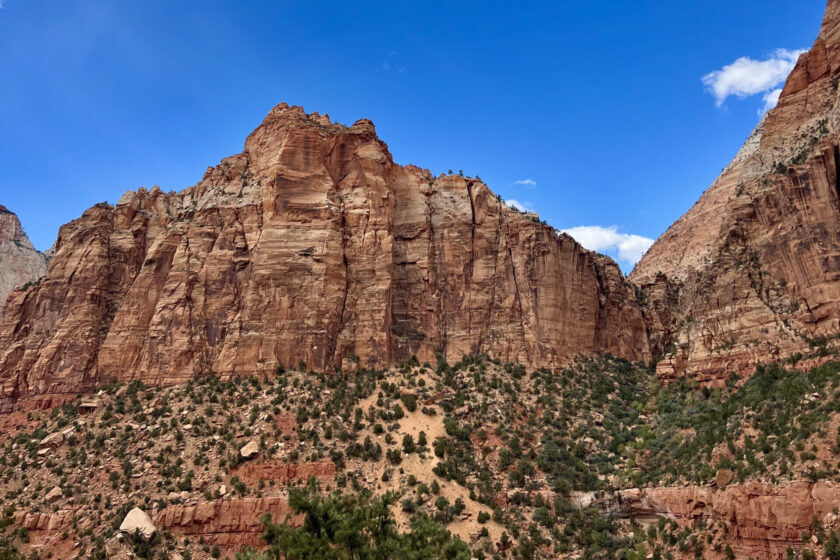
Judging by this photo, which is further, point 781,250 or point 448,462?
point 781,250

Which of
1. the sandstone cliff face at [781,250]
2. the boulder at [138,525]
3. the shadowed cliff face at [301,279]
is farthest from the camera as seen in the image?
the shadowed cliff face at [301,279]

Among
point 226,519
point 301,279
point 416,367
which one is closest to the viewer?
point 226,519

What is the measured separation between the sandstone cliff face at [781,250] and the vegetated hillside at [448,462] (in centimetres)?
359

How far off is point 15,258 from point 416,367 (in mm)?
93962

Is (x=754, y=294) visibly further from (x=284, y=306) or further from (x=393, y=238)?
(x=284, y=306)

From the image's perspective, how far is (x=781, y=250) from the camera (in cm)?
5488

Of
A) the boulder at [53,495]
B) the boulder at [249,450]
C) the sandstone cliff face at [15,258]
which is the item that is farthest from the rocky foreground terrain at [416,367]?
the sandstone cliff face at [15,258]

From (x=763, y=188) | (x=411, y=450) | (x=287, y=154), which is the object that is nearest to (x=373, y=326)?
Result: (x=411, y=450)

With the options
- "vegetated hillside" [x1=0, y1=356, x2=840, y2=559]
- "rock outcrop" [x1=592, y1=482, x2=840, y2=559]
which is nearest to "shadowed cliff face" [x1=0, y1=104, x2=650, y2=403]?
"vegetated hillside" [x1=0, y1=356, x2=840, y2=559]

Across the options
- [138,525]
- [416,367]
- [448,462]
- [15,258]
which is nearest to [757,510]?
[448,462]

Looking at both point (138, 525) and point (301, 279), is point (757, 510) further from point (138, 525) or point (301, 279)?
point (301, 279)

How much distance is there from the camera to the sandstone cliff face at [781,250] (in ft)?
168

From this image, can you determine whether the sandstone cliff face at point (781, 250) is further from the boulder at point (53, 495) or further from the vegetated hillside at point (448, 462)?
the boulder at point (53, 495)

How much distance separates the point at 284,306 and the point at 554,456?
2834cm
